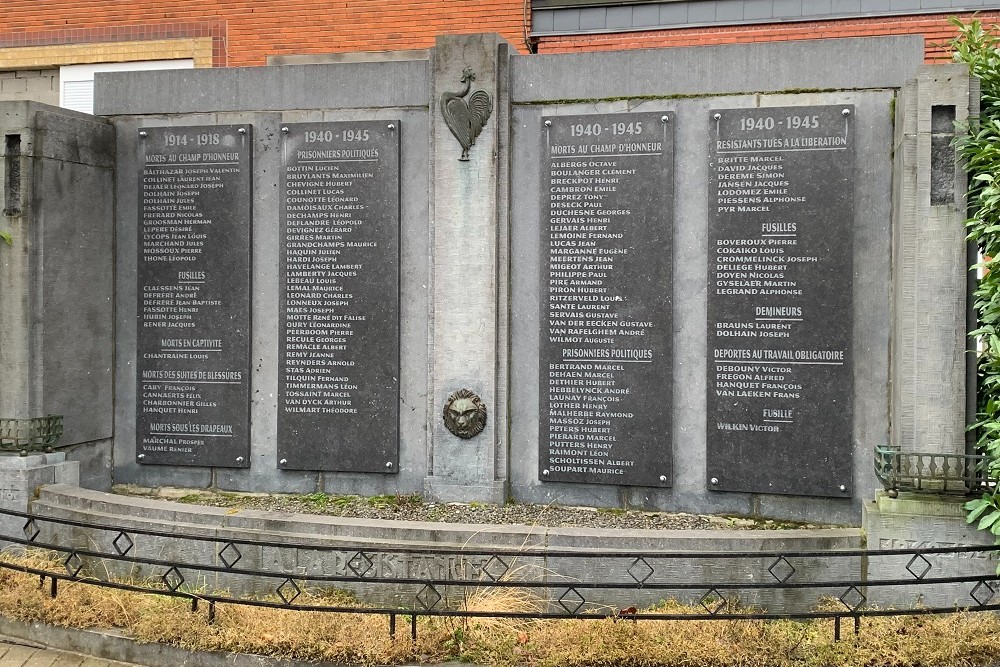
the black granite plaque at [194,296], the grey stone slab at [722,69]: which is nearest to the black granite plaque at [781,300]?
the grey stone slab at [722,69]

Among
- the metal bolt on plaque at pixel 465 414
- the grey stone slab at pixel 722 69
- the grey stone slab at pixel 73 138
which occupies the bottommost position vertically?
the metal bolt on plaque at pixel 465 414

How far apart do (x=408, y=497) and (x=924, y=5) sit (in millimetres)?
10044

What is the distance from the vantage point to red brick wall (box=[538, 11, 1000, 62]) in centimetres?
1291

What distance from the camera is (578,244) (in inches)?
342

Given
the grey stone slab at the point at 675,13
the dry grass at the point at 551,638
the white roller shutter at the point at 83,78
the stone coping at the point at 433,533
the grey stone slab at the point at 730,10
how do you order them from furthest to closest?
1. the white roller shutter at the point at 83,78
2. the grey stone slab at the point at 675,13
3. the grey stone slab at the point at 730,10
4. the stone coping at the point at 433,533
5. the dry grass at the point at 551,638

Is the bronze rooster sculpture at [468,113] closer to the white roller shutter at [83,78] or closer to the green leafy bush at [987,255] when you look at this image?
the green leafy bush at [987,255]

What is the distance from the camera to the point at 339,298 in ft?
30.1

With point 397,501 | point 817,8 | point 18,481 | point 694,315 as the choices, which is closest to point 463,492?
point 397,501

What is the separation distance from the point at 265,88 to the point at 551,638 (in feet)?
19.9

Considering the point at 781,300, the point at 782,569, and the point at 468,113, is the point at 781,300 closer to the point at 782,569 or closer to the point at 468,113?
the point at 782,569

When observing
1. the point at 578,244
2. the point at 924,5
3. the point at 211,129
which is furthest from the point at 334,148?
the point at 924,5

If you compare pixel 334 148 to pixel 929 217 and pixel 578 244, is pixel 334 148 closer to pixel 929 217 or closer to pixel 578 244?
pixel 578 244

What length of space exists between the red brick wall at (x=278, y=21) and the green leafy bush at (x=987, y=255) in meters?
8.35

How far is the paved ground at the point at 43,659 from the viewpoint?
6680 mm
